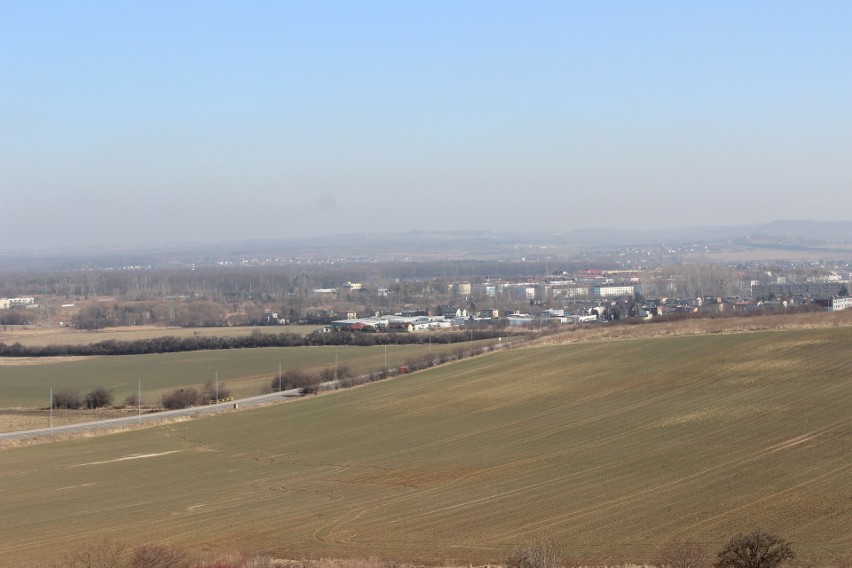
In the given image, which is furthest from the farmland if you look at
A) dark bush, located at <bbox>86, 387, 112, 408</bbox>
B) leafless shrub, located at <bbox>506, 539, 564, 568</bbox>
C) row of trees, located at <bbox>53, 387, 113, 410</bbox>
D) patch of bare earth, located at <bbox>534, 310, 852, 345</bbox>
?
leafless shrub, located at <bbox>506, 539, 564, 568</bbox>

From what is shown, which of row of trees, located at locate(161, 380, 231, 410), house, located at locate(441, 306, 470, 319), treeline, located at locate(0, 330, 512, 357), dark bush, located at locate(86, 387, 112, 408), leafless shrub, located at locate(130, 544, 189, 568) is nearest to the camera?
leafless shrub, located at locate(130, 544, 189, 568)

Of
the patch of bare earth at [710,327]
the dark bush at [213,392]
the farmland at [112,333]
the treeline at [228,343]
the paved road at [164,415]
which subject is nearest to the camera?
the paved road at [164,415]

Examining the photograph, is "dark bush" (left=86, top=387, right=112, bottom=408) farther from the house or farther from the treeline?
the house

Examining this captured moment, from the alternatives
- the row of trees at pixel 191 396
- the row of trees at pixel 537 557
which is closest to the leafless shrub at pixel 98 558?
the row of trees at pixel 537 557

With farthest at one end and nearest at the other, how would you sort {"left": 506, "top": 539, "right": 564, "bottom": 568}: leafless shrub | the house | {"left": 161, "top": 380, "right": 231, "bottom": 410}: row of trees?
the house → {"left": 161, "top": 380, "right": 231, "bottom": 410}: row of trees → {"left": 506, "top": 539, "right": 564, "bottom": 568}: leafless shrub

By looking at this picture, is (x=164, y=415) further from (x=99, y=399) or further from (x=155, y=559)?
(x=155, y=559)

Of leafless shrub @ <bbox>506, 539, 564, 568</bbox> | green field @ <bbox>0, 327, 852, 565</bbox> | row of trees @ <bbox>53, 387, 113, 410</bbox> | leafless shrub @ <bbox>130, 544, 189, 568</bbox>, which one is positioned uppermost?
leafless shrub @ <bbox>506, 539, 564, 568</bbox>

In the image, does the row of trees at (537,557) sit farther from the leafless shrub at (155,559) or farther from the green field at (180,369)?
the green field at (180,369)

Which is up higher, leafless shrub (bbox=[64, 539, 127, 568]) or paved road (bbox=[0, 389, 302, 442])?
leafless shrub (bbox=[64, 539, 127, 568])
